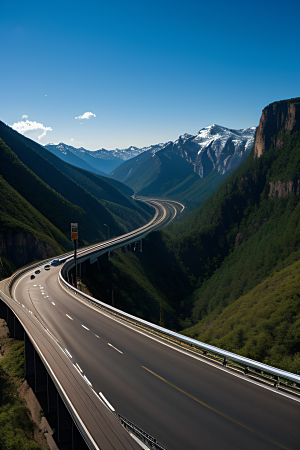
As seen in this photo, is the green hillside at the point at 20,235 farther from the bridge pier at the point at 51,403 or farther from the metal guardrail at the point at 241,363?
the metal guardrail at the point at 241,363

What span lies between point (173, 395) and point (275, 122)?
15288 centimetres

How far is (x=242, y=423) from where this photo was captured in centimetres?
1404

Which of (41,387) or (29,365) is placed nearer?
(41,387)

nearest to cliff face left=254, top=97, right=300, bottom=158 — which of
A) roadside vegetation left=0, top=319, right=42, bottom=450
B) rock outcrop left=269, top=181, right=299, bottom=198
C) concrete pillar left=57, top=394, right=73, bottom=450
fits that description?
rock outcrop left=269, top=181, right=299, bottom=198

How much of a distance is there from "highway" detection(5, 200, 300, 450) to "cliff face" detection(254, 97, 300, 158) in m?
137

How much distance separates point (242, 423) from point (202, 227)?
124 metres

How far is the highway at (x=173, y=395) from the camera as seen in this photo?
A: 13391 mm

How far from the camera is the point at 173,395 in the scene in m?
16.8

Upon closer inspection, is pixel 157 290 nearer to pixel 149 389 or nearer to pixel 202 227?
pixel 202 227

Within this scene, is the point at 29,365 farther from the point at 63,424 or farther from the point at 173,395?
the point at 173,395

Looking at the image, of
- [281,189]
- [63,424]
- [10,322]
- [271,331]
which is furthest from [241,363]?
[281,189]

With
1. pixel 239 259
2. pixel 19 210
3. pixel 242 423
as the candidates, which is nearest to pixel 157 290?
pixel 239 259

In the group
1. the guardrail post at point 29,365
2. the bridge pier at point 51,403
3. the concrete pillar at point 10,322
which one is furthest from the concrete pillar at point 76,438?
the concrete pillar at point 10,322

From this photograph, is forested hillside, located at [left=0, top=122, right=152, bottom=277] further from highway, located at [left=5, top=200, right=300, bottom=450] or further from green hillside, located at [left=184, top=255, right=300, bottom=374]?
green hillside, located at [left=184, top=255, right=300, bottom=374]
